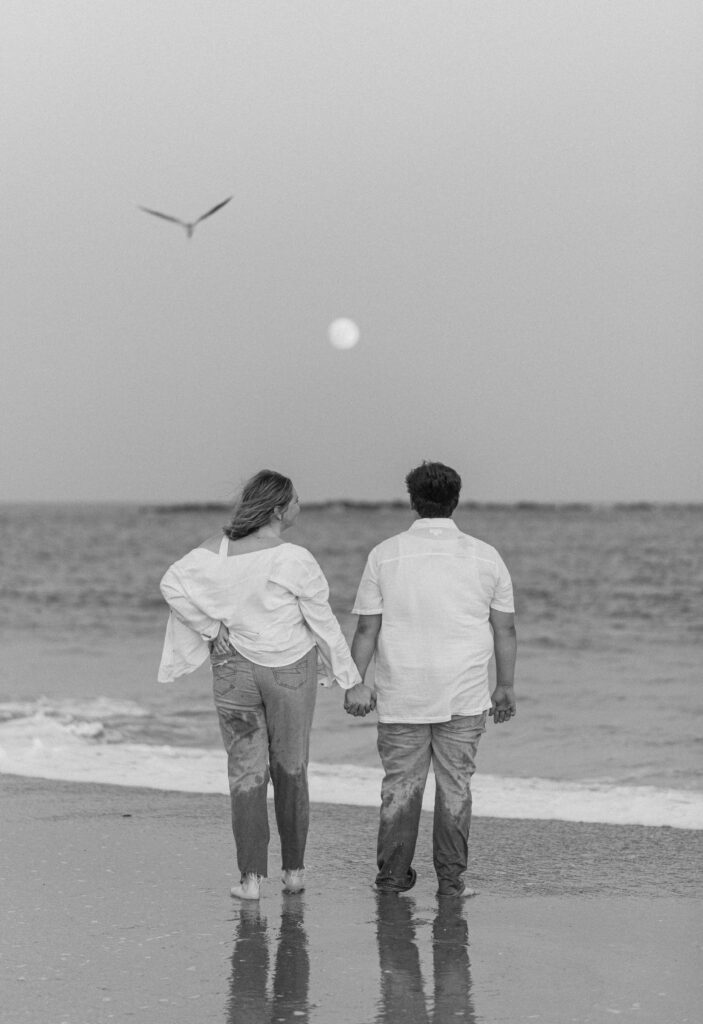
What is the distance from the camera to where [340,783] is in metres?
7.69

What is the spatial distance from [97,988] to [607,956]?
A: 1596 mm

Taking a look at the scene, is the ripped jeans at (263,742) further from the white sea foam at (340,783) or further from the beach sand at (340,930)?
the white sea foam at (340,783)

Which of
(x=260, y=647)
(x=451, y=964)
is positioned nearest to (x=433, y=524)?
(x=260, y=647)

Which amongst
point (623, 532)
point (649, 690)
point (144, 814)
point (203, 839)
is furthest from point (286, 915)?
point (623, 532)

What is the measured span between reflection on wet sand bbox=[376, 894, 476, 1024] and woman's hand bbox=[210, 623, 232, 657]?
1.09m

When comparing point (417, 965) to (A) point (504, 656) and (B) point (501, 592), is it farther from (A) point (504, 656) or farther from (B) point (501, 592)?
(B) point (501, 592)

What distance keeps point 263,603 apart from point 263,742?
54 cm

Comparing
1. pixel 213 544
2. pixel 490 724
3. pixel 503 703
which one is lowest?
pixel 490 724

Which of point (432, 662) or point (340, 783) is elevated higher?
point (432, 662)

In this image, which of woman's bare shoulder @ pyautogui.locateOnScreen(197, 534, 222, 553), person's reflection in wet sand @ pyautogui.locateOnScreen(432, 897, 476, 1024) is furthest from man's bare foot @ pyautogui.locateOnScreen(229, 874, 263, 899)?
woman's bare shoulder @ pyautogui.locateOnScreen(197, 534, 222, 553)

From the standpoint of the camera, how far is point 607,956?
3973 mm

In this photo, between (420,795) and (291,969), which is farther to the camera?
(420,795)

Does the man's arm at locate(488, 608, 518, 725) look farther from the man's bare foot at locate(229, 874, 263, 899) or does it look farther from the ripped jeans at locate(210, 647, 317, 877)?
the man's bare foot at locate(229, 874, 263, 899)

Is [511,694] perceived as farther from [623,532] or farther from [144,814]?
[623,532]
